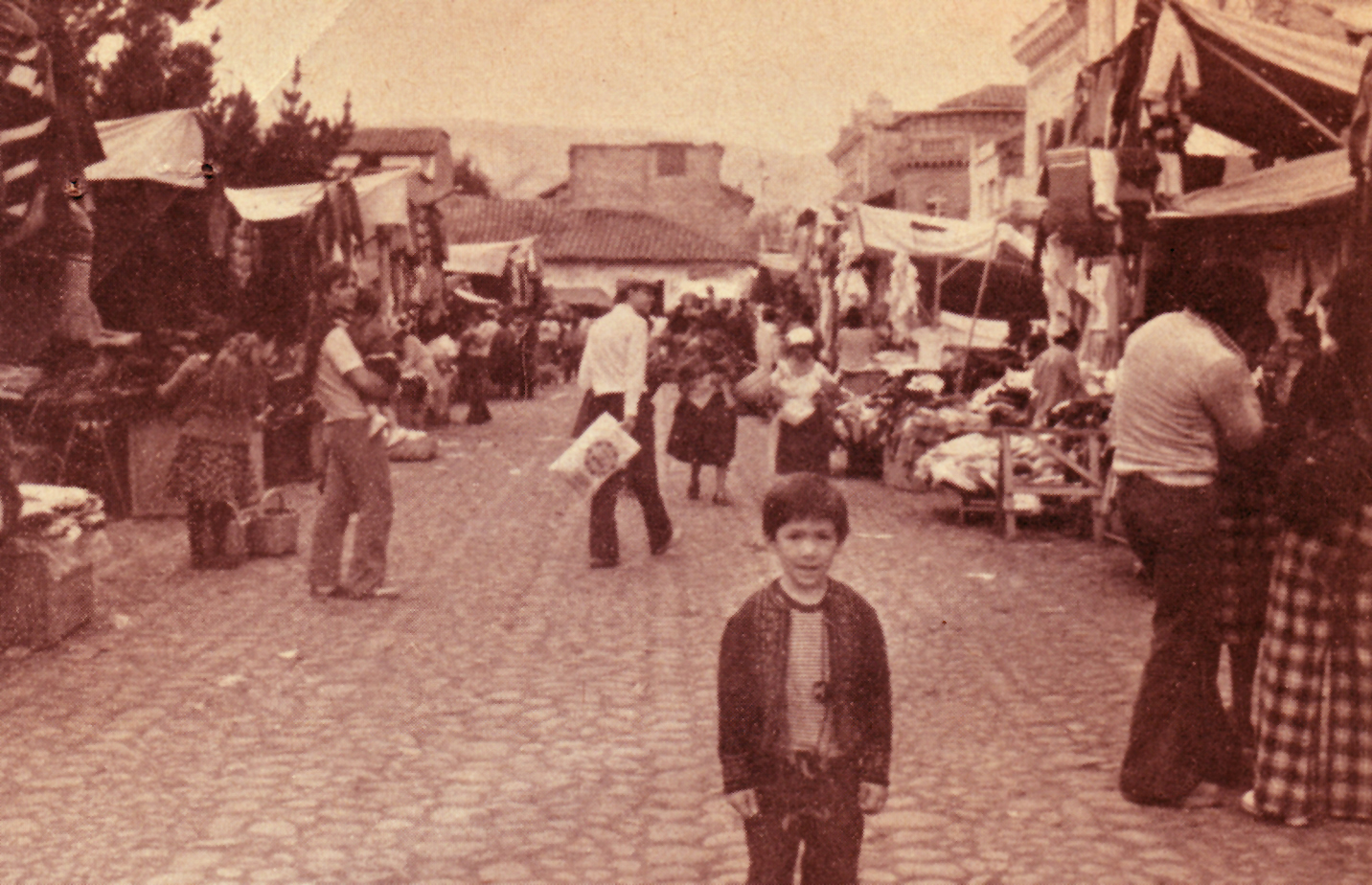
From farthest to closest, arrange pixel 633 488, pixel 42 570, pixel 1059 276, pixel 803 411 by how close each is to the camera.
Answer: pixel 1059 276, pixel 803 411, pixel 633 488, pixel 42 570

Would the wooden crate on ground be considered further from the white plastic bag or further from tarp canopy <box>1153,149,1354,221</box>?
tarp canopy <box>1153,149,1354,221</box>

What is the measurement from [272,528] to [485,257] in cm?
2619

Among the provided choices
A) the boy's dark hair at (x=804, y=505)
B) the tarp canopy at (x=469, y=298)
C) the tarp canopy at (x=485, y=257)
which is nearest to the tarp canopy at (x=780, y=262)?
the tarp canopy at (x=485, y=257)

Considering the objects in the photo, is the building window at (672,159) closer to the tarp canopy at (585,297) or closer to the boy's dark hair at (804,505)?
the tarp canopy at (585,297)

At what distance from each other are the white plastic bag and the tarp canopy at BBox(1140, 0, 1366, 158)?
420 cm

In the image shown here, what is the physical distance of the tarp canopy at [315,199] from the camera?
56.6 feet

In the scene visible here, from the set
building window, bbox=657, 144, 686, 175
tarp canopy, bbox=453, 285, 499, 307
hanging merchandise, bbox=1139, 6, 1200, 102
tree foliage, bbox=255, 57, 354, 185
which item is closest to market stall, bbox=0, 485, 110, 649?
hanging merchandise, bbox=1139, 6, 1200, 102

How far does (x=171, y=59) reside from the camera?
19.8m

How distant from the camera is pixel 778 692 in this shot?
3.77 metres

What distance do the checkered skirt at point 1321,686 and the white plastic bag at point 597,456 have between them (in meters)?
5.92

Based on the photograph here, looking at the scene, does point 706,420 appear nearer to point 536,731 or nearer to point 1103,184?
point 1103,184

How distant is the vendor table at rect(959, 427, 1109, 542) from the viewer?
42.4 ft

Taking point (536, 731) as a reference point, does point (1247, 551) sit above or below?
above

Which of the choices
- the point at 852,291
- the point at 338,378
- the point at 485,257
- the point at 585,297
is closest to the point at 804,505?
the point at 338,378
